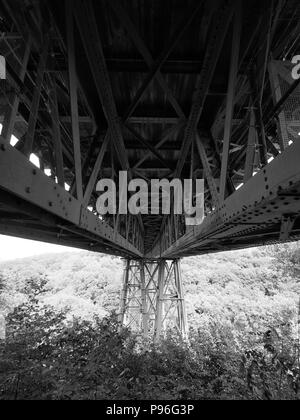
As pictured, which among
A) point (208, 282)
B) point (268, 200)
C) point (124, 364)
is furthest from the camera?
point (208, 282)

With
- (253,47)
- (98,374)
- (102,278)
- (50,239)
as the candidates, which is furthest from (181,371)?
(102,278)

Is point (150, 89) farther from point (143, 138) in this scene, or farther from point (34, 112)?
point (34, 112)

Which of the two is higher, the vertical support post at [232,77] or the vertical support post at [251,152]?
the vertical support post at [232,77]

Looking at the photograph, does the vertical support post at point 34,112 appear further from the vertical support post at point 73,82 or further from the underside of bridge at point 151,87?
the vertical support post at point 73,82

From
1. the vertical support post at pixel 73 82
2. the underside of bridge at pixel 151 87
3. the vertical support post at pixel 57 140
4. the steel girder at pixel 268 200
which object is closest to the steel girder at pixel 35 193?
the underside of bridge at pixel 151 87

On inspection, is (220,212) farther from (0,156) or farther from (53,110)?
(0,156)

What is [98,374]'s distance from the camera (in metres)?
4.59

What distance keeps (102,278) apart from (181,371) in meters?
41.7

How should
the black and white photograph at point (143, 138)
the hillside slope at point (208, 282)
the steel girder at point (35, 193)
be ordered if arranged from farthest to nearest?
1. the hillside slope at point (208, 282)
2. the black and white photograph at point (143, 138)
3. the steel girder at point (35, 193)

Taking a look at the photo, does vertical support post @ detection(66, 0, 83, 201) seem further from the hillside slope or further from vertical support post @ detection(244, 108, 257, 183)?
the hillside slope

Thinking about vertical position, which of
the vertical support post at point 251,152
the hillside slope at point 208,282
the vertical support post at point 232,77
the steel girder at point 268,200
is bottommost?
the hillside slope at point 208,282

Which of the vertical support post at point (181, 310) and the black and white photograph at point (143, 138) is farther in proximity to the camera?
the vertical support post at point (181, 310)

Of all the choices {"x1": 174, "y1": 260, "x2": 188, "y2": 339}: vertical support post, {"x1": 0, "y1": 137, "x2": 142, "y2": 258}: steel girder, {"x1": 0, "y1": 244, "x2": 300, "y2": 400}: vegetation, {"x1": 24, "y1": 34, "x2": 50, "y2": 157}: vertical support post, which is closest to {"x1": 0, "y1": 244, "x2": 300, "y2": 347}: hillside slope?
{"x1": 174, "y1": 260, "x2": 188, "y2": 339}: vertical support post

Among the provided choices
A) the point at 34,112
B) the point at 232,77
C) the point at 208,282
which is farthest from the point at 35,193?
the point at 208,282
